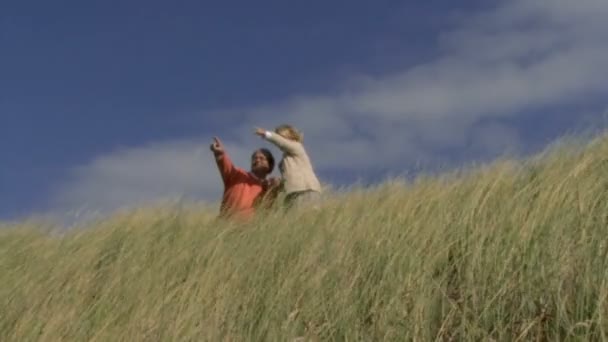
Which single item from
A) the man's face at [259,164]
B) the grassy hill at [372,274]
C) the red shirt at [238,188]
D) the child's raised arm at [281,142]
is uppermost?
the child's raised arm at [281,142]

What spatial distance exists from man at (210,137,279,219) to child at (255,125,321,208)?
18cm

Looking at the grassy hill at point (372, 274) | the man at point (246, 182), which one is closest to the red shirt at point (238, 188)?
the man at point (246, 182)

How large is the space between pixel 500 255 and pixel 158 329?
1645mm

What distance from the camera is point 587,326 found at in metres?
3.02

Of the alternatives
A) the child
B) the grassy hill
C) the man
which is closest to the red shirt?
the man

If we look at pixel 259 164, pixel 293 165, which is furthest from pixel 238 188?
pixel 293 165

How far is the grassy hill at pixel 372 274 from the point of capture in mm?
3430

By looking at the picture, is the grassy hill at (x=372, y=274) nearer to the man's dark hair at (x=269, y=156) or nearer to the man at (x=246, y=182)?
the man at (x=246, y=182)

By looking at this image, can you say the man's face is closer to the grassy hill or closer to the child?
the child

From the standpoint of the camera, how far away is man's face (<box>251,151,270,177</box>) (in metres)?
7.84

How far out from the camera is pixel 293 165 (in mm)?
7559

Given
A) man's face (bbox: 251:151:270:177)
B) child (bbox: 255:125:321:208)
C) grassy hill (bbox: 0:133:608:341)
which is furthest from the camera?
man's face (bbox: 251:151:270:177)

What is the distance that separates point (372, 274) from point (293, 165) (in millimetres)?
3600

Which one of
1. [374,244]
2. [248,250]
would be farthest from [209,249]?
[374,244]
